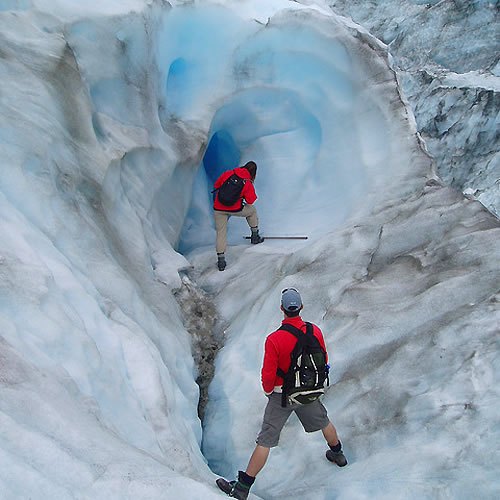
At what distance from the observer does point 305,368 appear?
2551 mm

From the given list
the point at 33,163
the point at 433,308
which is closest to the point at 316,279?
the point at 433,308

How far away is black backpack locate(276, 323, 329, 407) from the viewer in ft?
8.34

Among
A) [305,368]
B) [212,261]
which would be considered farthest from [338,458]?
[212,261]

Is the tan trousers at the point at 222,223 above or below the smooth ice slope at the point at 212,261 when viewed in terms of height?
below

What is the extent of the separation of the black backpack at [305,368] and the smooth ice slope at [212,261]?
22.0 inches

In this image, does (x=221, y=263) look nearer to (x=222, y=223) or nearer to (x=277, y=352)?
(x=222, y=223)

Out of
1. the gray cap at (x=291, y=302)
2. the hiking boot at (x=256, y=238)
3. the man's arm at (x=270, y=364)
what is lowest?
the hiking boot at (x=256, y=238)

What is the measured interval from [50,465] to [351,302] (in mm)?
2411

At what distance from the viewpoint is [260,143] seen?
629cm

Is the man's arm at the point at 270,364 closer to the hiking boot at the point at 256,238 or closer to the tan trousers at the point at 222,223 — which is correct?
the tan trousers at the point at 222,223

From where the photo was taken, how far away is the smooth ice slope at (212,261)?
240 centimetres

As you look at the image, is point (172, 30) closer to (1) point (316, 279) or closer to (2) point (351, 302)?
(1) point (316, 279)

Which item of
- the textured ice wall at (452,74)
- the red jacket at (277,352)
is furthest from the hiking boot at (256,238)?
the textured ice wall at (452,74)

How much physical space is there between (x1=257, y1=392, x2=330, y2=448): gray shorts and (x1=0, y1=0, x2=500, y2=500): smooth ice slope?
13.4 inches
